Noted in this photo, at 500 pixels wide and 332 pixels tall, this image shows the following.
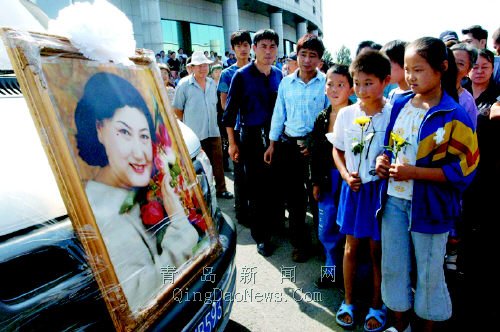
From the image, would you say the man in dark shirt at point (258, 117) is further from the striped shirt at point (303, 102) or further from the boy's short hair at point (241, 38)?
the boy's short hair at point (241, 38)

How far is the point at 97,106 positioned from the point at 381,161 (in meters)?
1.39

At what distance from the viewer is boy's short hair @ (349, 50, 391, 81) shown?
1953mm

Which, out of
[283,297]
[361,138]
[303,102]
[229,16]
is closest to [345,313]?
[283,297]

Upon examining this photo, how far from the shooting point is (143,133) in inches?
55.4

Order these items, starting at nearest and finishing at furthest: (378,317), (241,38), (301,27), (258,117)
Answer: (378,317), (258,117), (241,38), (301,27)

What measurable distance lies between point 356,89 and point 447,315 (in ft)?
4.30

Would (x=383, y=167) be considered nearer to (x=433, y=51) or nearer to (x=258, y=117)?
(x=433, y=51)

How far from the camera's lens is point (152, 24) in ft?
51.5

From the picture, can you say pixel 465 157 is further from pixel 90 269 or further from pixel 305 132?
pixel 90 269

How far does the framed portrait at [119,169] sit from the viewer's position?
1.03m

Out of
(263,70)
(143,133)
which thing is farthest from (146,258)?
(263,70)

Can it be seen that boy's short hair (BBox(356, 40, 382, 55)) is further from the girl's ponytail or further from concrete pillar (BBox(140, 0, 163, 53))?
concrete pillar (BBox(140, 0, 163, 53))

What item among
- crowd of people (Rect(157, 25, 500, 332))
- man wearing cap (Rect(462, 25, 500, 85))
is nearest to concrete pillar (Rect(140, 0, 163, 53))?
crowd of people (Rect(157, 25, 500, 332))

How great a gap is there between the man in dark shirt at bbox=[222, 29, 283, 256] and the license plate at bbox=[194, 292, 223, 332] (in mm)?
1546
